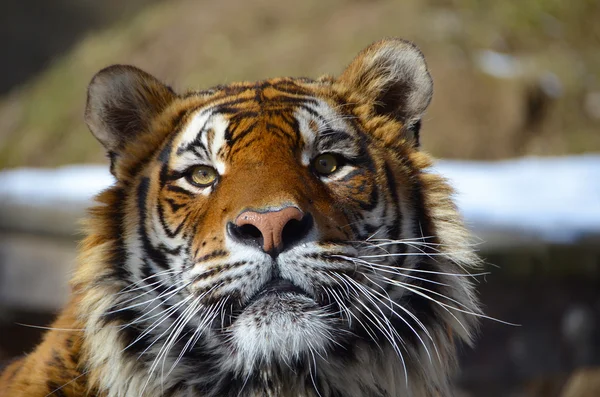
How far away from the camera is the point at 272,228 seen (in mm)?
1204

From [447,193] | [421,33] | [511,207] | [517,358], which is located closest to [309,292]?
[447,193]

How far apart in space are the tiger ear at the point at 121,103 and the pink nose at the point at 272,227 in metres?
0.48

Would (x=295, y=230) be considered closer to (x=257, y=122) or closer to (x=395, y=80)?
(x=257, y=122)

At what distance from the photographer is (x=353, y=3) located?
625cm

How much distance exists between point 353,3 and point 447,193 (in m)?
5.01

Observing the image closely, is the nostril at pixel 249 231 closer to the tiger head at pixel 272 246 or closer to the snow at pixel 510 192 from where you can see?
the tiger head at pixel 272 246

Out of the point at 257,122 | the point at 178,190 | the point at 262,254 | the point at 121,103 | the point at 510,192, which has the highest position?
the point at 121,103

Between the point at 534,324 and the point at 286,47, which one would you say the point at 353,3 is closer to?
the point at 286,47

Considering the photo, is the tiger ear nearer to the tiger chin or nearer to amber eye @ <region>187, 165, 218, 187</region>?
the tiger chin

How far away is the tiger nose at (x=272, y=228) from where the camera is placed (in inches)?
47.5

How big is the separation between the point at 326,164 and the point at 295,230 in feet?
0.83

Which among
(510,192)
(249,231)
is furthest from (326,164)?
(510,192)

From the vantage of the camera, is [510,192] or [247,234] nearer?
[247,234]

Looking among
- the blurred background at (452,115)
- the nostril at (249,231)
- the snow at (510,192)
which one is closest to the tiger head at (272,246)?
the nostril at (249,231)
